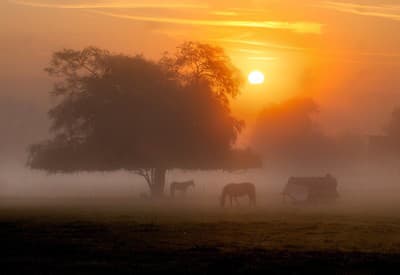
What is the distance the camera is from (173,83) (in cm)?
8875

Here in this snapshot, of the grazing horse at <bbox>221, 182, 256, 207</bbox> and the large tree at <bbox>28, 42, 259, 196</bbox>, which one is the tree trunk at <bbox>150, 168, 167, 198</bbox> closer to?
the large tree at <bbox>28, 42, 259, 196</bbox>

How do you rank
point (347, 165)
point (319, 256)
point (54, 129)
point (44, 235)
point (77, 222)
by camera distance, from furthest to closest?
point (347, 165) → point (54, 129) → point (77, 222) → point (44, 235) → point (319, 256)

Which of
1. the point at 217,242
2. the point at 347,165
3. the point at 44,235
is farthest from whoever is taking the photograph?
the point at 347,165

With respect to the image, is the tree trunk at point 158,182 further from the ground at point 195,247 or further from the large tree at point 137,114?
the ground at point 195,247

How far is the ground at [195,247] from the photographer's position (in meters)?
23.5

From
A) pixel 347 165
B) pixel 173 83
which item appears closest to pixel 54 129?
pixel 173 83

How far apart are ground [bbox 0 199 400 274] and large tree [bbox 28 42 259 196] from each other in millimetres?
45190

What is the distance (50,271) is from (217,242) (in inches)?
357

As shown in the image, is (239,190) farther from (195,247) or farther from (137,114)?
(195,247)

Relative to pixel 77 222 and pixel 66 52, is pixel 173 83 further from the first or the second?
pixel 77 222

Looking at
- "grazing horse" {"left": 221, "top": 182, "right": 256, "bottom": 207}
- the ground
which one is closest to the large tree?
"grazing horse" {"left": 221, "top": 182, "right": 256, "bottom": 207}

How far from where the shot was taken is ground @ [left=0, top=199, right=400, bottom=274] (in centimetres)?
2355

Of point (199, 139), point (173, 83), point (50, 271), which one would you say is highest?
point (173, 83)

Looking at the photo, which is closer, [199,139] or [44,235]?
[44,235]
